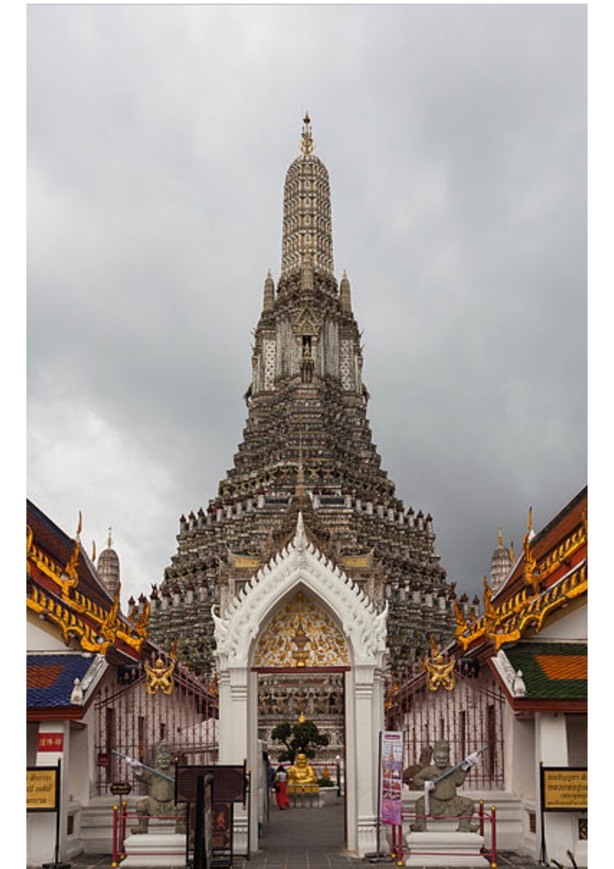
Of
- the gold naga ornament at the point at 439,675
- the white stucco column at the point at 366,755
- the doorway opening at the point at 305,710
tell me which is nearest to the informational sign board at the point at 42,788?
the white stucco column at the point at 366,755

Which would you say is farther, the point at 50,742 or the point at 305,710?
the point at 305,710

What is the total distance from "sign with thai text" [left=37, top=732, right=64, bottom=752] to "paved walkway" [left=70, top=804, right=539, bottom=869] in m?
1.62

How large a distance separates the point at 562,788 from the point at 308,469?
39955 millimetres

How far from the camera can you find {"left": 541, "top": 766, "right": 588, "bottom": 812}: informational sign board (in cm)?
1427

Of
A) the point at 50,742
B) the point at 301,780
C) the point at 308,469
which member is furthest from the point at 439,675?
the point at 308,469

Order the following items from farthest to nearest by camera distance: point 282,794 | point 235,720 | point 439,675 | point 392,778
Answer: point 282,794 < point 439,675 < point 235,720 < point 392,778

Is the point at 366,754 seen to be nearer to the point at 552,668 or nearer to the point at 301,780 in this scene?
the point at 552,668

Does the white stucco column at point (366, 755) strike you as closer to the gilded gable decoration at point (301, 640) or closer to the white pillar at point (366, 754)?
the white pillar at point (366, 754)

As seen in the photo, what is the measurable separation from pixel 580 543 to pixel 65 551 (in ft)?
37.0

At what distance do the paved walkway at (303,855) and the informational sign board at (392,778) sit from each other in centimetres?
70

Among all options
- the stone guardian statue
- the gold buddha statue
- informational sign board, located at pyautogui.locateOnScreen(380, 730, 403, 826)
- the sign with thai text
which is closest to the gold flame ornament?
the sign with thai text

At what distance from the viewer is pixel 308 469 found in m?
54.0

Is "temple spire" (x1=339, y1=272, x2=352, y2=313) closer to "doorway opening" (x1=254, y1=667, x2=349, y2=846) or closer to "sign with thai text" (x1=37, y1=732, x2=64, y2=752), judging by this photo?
"doorway opening" (x1=254, y1=667, x2=349, y2=846)

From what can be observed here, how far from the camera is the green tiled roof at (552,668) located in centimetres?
1477
